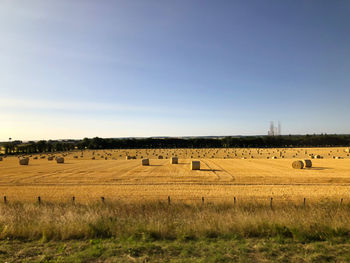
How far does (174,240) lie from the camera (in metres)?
7.73

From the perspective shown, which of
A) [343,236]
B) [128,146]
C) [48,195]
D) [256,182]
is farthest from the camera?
[128,146]

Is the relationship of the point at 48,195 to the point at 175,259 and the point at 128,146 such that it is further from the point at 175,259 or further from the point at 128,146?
the point at 128,146

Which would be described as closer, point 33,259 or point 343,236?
point 33,259

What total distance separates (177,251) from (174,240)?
84 cm

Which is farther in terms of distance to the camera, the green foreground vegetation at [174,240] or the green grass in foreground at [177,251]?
the green foreground vegetation at [174,240]

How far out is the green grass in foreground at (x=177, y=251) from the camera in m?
6.42

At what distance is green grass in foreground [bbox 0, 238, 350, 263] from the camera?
6.42 meters

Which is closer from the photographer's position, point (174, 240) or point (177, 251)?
point (177, 251)

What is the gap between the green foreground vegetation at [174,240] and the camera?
6555 mm

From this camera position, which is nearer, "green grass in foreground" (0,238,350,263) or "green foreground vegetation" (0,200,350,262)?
"green grass in foreground" (0,238,350,263)

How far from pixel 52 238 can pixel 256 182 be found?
73.4 feet

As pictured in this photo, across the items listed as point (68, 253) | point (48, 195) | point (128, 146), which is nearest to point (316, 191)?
point (68, 253)

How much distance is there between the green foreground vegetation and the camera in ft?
21.5

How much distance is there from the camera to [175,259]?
640 cm
